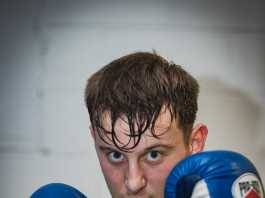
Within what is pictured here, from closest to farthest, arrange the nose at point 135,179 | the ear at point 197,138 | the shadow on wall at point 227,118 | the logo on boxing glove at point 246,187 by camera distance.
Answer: the logo on boxing glove at point 246,187, the nose at point 135,179, the ear at point 197,138, the shadow on wall at point 227,118

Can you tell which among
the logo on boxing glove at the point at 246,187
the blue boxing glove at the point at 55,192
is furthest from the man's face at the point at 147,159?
the logo on boxing glove at the point at 246,187

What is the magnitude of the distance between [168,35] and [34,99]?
0.56 m

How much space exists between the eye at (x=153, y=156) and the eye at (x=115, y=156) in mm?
66

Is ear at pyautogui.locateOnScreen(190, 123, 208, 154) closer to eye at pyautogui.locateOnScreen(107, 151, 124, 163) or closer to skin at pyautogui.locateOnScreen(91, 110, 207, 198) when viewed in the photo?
skin at pyautogui.locateOnScreen(91, 110, 207, 198)

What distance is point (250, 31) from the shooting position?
170 centimetres

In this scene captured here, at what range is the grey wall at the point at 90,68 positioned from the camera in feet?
5.48

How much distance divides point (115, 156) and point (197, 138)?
232 millimetres

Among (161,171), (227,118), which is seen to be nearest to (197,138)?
(161,171)

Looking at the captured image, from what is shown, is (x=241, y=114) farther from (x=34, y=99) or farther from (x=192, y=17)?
(x=34, y=99)

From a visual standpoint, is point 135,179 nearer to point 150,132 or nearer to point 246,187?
point 150,132

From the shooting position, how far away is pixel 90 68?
1715 mm

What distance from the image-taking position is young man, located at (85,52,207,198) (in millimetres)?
1090

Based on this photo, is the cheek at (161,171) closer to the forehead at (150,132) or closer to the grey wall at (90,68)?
the forehead at (150,132)

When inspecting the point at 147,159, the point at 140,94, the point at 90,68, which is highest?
the point at 90,68
